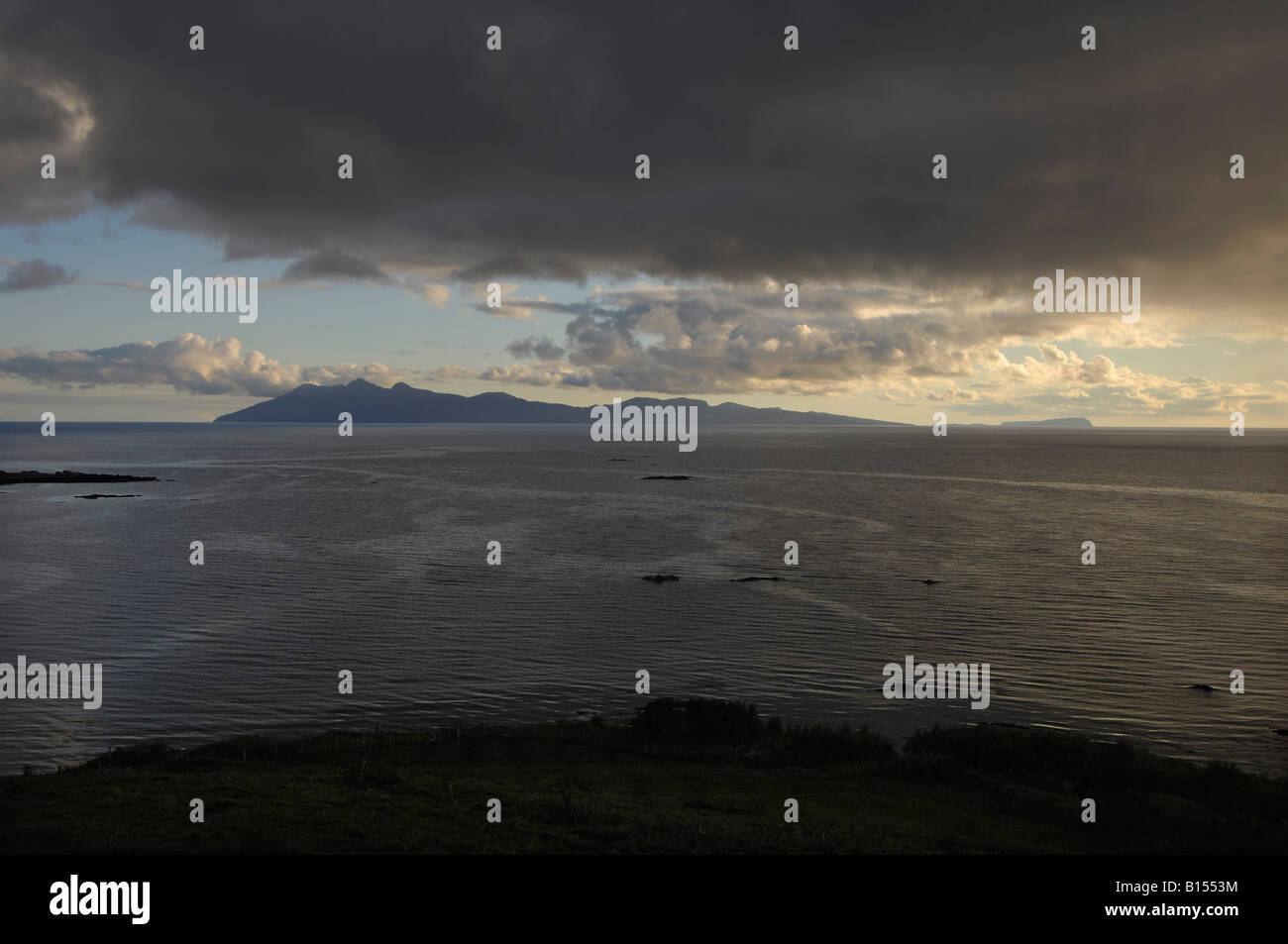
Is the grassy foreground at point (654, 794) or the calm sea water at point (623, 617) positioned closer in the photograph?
the grassy foreground at point (654, 794)

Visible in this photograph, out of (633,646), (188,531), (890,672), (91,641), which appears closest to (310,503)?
(188,531)

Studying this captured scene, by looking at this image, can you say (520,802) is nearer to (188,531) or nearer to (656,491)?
(188,531)

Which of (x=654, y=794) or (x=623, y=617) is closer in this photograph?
(x=654, y=794)

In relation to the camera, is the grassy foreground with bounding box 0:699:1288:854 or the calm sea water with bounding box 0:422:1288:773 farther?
the calm sea water with bounding box 0:422:1288:773
